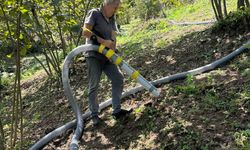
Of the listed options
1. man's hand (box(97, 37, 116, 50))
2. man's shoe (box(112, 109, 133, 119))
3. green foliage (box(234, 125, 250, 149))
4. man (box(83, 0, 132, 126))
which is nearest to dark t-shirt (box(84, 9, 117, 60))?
man (box(83, 0, 132, 126))

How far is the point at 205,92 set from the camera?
538 cm

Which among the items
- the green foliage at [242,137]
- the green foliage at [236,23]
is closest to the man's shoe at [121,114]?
the green foliage at [242,137]

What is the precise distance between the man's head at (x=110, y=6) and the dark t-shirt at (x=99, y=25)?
3.9 inches

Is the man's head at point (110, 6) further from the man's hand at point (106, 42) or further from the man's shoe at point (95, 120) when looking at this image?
the man's shoe at point (95, 120)

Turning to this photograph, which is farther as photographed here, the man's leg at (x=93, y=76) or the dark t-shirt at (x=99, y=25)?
the man's leg at (x=93, y=76)

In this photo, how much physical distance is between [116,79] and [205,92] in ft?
4.25

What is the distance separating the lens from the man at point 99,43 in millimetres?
5121

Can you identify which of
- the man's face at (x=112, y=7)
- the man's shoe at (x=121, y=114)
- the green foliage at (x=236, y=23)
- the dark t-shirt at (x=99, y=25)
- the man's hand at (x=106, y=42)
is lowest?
the man's shoe at (x=121, y=114)

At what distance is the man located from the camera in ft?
16.8

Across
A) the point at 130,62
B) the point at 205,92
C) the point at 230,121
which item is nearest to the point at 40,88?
the point at 130,62

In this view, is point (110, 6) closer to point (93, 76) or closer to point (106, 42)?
point (106, 42)

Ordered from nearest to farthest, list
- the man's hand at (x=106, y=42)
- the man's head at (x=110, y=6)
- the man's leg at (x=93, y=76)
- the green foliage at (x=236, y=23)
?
the man's head at (x=110, y=6) < the man's hand at (x=106, y=42) < the man's leg at (x=93, y=76) < the green foliage at (x=236, y=23)

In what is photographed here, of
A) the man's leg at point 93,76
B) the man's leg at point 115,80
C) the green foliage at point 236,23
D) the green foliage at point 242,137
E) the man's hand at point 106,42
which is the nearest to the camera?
the green foliage at point 242,137

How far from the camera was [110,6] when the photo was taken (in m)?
5.08
